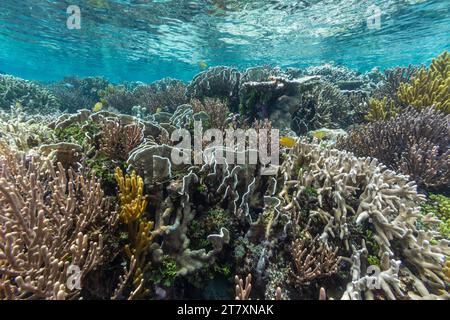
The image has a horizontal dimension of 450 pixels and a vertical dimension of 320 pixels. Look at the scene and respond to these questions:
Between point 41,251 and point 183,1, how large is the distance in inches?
644

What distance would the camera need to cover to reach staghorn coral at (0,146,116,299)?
1.91 m

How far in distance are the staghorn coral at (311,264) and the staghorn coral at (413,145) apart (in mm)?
2899

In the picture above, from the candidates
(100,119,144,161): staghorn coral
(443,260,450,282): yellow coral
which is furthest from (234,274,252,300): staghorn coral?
(100,119,144,161): staghorn coral

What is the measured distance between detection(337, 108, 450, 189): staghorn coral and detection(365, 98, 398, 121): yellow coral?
99 centimetres

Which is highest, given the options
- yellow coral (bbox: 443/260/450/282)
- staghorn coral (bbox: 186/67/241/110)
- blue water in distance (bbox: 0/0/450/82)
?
blue water in distance (bbox: 0/0/450/82)

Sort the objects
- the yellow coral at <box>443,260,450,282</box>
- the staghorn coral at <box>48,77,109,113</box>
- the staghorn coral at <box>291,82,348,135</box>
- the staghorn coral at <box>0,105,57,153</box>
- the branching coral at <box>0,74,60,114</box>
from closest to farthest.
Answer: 1. the yellow coral at <box>443,260,450,282</box>
2. the staghorn coral at <box>0,105,57,153</box>
3. the staghorn coral at <box>291,82,348,135</box>
4. the branching coral at <box>0,74,60,114</box>
5. the staghorn coral at <box>48,77,109,113</box>

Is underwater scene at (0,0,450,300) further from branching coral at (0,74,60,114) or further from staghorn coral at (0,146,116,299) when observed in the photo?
branching coral at (0,74,60,114)

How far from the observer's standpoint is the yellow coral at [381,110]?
6.84m

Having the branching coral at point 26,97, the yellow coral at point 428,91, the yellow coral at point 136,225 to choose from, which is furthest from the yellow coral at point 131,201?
the branching coral at point 26,97

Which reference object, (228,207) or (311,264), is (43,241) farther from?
(311,264)

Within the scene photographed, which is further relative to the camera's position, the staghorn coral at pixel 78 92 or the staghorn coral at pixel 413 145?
the staghorn coral at pixel 78 92

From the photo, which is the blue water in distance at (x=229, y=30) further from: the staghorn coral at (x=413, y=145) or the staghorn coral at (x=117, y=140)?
the staghorn coral at (x=117, y=140)

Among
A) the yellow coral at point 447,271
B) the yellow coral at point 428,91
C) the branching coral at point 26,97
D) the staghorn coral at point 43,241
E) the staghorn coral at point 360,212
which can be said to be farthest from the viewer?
the branching coral at point 26,97

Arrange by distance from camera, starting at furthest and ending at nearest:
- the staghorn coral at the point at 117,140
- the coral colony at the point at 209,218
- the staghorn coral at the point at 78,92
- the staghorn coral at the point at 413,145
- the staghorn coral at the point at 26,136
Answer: the staghorn coral at the point at 78,92
the staghorn coral at the point at 413,145
the staghorn coral at the point at 26,136
the staghorn coral at the point at 117,140
the coral colony at the point at 209,218
